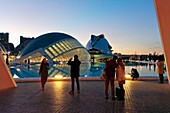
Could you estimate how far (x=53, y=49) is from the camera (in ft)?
143

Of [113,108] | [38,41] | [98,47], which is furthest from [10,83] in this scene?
[98,47]

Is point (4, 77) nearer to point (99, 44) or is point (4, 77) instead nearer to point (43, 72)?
point (43, 72)

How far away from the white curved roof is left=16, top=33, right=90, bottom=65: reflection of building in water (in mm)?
31054

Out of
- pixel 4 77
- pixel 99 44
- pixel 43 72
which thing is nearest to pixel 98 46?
pixel 99 44

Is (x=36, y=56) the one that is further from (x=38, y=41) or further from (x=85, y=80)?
(x=85, y=80)

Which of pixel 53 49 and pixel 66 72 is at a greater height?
pixel 53 49

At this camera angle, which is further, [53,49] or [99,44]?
[99,44]

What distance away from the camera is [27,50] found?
155 feet

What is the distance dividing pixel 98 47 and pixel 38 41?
3597 cm

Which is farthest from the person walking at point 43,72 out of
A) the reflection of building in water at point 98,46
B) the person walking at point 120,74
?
the reflection of building in water at point 98,46

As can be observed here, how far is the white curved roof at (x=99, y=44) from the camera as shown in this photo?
80.5 metres

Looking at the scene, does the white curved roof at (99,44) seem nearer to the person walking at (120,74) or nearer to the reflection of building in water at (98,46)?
the reflection of building in water at (98,46)

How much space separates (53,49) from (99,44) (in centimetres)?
3981

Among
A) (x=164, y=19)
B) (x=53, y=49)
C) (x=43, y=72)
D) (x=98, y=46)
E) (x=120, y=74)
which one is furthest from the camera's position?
(x=98, y=46)
